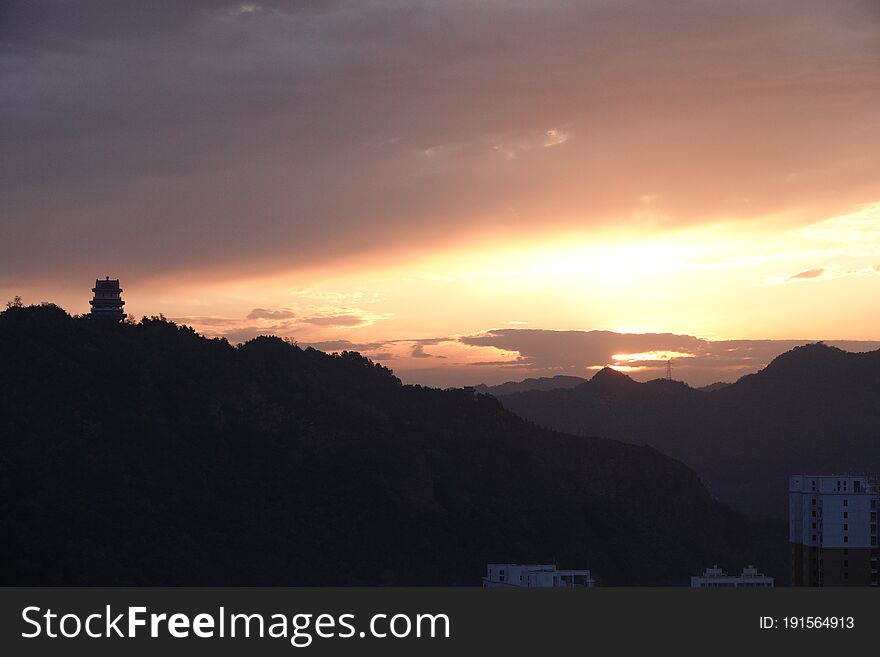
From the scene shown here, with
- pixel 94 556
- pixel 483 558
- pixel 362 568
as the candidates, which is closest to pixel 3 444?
pixel 94 556

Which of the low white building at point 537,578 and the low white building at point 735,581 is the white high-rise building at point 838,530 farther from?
the low white building at point 537,578

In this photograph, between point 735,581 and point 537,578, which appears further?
point 537,578

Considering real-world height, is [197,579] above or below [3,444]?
below

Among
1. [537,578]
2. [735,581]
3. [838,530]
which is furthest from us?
[838,530]

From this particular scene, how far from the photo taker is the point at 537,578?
5133 inches

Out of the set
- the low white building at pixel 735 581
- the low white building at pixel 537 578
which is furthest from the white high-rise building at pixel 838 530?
the low white building at pixel 537 578

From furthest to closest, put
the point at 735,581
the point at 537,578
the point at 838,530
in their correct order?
the point at 838,530 < the point at 537,578 < the point at 735,581

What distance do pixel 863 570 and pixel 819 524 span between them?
561 centimetres

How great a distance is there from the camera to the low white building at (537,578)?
128m

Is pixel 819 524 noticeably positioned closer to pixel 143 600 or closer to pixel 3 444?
pixel 143 600

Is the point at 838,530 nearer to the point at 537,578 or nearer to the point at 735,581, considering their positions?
the point at 735,581

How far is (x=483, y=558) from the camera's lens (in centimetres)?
19538

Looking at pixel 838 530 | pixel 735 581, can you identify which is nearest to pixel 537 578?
pixel 735 581

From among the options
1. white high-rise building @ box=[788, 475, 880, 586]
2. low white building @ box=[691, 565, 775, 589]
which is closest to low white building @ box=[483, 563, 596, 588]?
low white building @ box=[691, 565, 775, 589]
